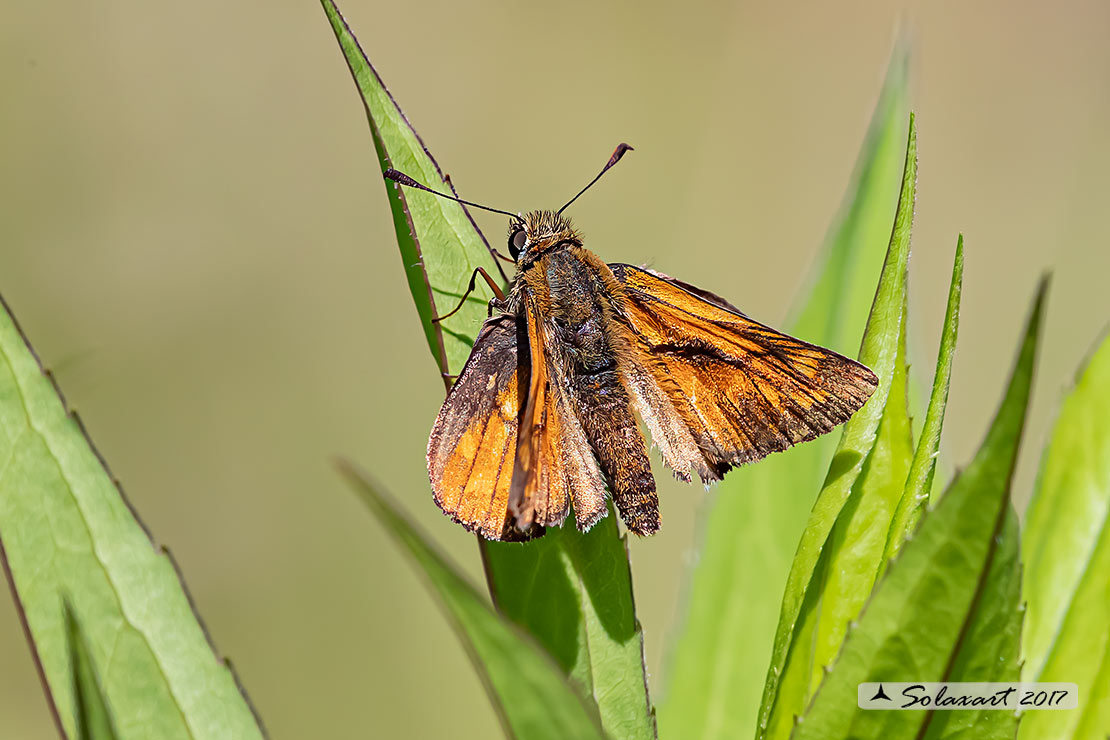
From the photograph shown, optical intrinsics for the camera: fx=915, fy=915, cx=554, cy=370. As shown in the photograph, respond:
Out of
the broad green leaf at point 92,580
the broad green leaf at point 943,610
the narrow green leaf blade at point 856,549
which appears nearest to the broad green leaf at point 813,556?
the narrow green leaf blade at point 856,549

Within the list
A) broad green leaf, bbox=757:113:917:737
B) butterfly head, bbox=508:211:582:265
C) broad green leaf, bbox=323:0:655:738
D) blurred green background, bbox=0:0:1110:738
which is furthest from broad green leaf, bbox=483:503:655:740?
blurred green background, bbox=0:0:1110:738

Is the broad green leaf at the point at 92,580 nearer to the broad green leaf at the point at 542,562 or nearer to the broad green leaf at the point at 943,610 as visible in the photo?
the broad green leaf at the point at 542,562

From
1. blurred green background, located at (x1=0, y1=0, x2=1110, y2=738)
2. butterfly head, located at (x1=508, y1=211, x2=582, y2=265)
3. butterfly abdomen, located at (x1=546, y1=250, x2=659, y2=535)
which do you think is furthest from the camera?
blurred green background, located at (x1=0, y1=0, x2=1110, y2=738)

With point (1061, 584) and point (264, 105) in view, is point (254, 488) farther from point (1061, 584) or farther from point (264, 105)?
point (1061, 584)

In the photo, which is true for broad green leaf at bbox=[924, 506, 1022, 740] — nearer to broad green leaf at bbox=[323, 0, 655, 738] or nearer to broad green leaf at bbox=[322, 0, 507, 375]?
broad green leaf at bbox=[323, 0, 655, 738]

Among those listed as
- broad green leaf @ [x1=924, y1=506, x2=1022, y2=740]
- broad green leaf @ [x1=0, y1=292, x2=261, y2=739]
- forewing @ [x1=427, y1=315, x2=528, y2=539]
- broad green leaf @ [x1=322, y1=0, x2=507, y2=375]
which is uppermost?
broad green leaf @ [x1=322, y1=0, x2=507, y2=375]

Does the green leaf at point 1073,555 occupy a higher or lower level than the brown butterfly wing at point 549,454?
lower

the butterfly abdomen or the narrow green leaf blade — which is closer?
the narrow green leaf blade

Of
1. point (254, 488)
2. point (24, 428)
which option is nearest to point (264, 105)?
point (254, 488)
